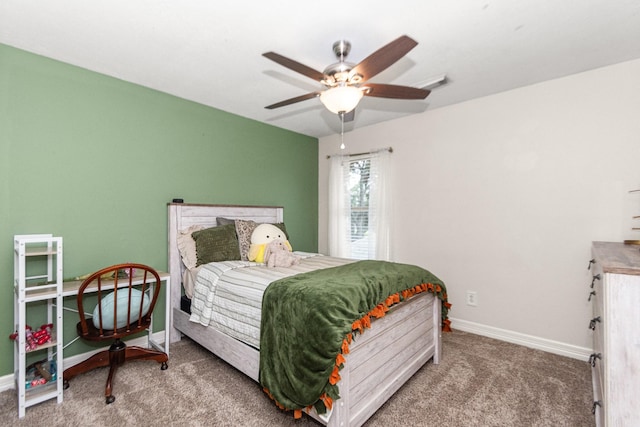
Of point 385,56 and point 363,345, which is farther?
point 363,345

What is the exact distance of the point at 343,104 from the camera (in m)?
1.81

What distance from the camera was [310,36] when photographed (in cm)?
194

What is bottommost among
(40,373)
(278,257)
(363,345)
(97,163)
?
(40,373)

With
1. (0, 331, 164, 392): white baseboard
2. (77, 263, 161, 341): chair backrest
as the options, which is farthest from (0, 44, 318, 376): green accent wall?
(77, 263, 161, 341): chair backrest

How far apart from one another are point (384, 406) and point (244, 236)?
194cm

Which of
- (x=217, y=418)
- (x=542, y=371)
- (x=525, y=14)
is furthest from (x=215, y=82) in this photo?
(x=542, y=371)

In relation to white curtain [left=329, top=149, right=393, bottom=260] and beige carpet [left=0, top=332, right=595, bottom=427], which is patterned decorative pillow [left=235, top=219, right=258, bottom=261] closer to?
beige carpet [left=0, top=332, right=595, bottom=427]

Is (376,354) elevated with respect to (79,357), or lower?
elevated

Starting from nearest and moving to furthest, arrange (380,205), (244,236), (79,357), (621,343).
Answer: (621,343) → (79,357) → (244,236) → (380,205)

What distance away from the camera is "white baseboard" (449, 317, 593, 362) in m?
2.52

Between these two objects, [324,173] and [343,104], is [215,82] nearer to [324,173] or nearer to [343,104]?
[343,104]

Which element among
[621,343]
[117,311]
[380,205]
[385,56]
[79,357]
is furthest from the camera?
[380,205]

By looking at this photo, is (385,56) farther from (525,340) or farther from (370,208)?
(525,340)

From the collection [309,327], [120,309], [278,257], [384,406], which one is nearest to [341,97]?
[309,327]
